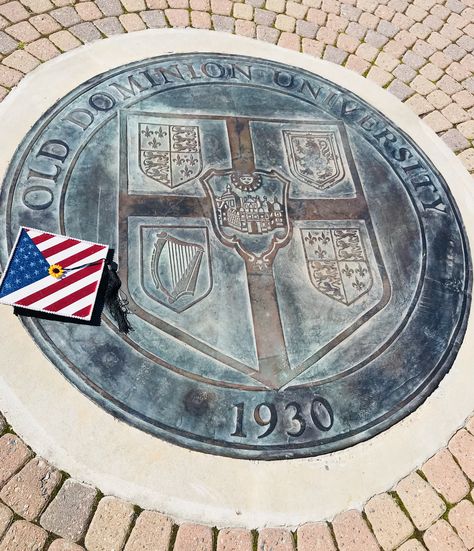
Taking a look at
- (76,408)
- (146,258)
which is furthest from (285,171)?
(76,408)

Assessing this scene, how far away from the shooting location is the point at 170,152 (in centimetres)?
489

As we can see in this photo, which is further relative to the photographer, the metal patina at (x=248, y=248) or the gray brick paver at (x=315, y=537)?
the metal patina at (x=248, y=248)

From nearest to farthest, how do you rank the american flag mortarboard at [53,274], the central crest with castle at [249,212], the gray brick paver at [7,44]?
the american flag mortarboard at [53,274], the central crest with castle at [249,212], the gray brick paver at [7,44]

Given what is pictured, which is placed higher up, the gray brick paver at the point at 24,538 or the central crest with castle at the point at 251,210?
the central crest with castle at the point at 251,210

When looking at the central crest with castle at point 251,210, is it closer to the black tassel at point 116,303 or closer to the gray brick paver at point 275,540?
the black tassel at point 116,303

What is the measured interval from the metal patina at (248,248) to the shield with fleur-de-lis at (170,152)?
0.01m

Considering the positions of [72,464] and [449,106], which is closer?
[72,464]

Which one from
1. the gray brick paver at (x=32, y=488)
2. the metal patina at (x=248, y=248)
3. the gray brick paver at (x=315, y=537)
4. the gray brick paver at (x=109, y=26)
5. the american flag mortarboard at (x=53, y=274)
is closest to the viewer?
the gray brick paver at (x=32, y=488)

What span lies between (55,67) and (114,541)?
4251 millimetres

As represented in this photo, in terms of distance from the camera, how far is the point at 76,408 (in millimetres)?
3697

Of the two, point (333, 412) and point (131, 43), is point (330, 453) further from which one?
point (131, 43)

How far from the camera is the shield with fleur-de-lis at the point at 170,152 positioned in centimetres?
475

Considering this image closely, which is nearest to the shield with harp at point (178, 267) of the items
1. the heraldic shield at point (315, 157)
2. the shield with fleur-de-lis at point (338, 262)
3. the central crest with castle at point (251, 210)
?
the central crest with castle at point (251, 210)

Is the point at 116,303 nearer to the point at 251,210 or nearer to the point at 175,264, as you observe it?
the point at 175,264
